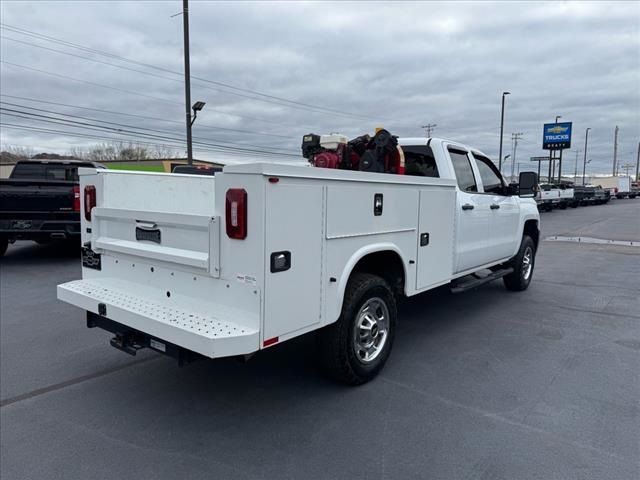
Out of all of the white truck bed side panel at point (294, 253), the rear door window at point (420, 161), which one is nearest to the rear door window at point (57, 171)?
the rear door window at point (420, 161)

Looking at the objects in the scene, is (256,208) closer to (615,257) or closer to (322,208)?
(322,208)

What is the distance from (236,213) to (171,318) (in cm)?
84

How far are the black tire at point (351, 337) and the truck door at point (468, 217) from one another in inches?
64.6

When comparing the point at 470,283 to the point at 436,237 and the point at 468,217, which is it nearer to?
the point at 468,217

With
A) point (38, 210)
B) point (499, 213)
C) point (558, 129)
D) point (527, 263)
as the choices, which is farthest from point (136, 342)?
point (558, 129)

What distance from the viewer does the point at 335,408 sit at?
11.7 ft

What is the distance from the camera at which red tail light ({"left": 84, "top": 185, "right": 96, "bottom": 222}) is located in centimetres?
402

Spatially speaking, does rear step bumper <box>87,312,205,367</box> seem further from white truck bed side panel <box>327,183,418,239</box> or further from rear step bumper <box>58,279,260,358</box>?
white truck bed side panel <box>327,183,418,239</box>

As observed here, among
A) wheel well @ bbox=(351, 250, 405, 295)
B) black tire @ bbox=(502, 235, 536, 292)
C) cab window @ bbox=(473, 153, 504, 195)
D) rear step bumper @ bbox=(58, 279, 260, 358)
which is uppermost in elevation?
cab window @ bbox=(473, 153, 504, 195)

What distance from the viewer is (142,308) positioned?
333cm

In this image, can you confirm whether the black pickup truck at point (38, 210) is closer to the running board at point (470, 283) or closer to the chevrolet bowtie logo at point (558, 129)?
the running board at point (470, 283)

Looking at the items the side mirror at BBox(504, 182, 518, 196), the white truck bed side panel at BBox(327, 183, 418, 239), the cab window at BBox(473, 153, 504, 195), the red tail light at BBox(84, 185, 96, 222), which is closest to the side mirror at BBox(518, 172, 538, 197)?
the side mirror at BBox(504, 182, 518, 196)

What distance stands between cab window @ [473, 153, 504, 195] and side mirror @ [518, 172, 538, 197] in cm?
25

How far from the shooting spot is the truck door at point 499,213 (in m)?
6.08
